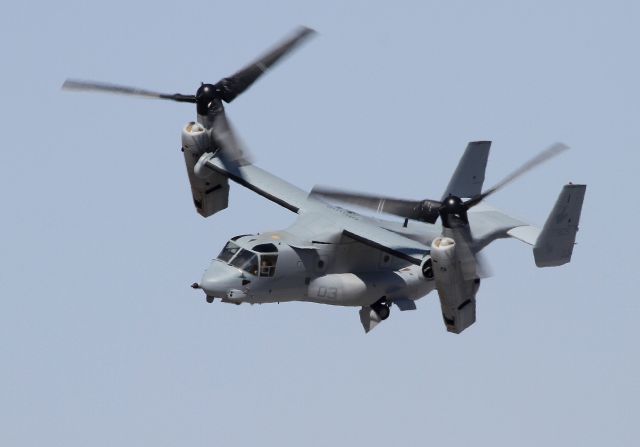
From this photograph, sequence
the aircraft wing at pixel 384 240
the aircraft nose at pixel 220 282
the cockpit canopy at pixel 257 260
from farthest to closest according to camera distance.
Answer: the aircraft wing at pixel 384 240, the cockpit canopy at pixel 257 260, the aircraft nose at pixel 220 282

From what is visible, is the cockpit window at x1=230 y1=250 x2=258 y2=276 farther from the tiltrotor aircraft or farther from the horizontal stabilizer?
the horizontal stabilizer

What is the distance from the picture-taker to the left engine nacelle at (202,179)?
243 ft

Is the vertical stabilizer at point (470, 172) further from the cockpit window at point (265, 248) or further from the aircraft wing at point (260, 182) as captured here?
the cockpit window at point (265, 248)

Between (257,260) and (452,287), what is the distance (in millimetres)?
7672

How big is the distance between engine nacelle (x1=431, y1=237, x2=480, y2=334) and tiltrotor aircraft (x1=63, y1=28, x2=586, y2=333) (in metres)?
0.04

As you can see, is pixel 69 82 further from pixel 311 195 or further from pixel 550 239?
pixel 550 239

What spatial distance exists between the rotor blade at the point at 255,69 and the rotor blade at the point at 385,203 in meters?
8.46

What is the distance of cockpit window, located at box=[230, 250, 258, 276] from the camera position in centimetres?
6744

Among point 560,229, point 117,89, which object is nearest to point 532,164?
point 560,229

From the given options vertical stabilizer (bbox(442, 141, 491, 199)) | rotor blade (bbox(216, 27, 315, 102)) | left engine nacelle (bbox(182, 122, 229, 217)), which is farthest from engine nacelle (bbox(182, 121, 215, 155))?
vertical stabilizer (bbox(442, 141, 491, 199))

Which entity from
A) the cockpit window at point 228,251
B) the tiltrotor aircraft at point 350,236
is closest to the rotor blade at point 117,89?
the tiltrotor aircraft at point 350,236

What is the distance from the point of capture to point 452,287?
214 ft

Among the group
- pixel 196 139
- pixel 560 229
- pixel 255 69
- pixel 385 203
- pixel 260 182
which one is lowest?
pixel 560 229

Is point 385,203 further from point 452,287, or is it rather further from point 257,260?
point 257,260
